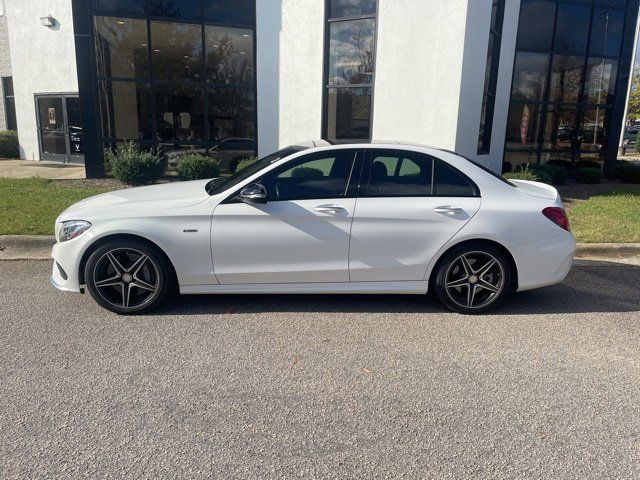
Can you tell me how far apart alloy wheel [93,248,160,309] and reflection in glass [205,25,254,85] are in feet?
30.9

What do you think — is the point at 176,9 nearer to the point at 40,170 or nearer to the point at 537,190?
the point at 40,170

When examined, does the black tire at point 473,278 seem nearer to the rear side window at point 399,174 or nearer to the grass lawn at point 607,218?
the rear side window at point 399,174

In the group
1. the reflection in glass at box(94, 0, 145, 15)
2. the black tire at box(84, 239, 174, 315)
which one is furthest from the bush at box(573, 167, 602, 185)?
the black tire at box(84, 239, 174, 315)

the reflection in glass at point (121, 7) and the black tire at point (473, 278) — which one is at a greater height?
the reflection in glass at point (121, 7)

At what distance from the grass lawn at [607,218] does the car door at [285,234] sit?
14.1 ft

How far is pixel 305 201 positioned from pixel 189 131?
9.29 meters

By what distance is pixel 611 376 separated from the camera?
11.8 ft

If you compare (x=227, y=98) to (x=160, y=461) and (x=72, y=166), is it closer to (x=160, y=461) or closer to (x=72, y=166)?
(x=72, y=166)

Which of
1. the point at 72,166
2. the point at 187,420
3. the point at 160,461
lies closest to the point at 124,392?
the point at 187,420

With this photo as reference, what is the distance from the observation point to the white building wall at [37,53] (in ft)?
53.0

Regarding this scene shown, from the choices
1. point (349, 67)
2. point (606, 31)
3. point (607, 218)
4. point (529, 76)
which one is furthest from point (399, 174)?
point (606, 31)

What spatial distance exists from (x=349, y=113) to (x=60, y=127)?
10740mm

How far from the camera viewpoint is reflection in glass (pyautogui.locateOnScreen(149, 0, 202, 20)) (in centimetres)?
1238

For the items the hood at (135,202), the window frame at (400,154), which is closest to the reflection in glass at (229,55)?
the hood at (135,202)
